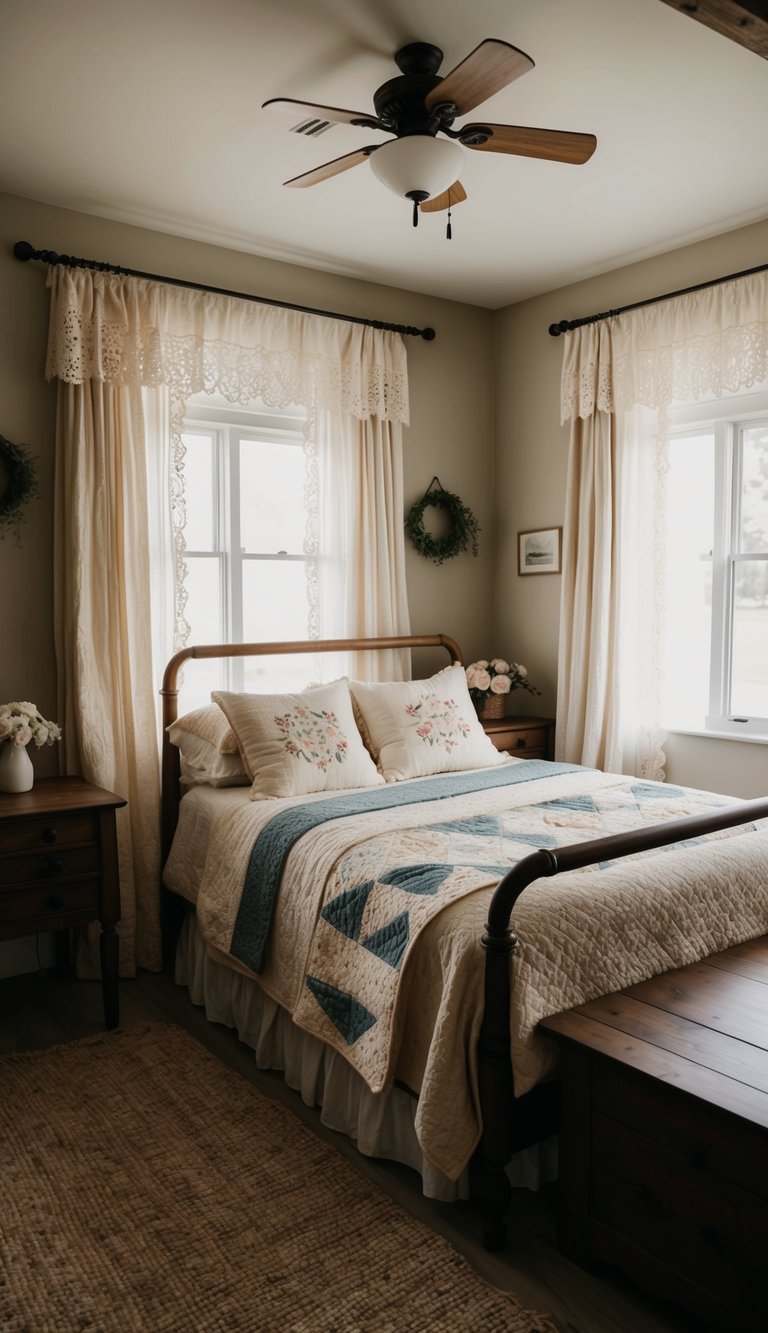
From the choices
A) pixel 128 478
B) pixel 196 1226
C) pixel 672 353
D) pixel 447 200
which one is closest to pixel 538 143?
pixel 447 200

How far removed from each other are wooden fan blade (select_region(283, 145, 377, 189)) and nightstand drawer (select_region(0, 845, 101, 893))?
2.14 meters

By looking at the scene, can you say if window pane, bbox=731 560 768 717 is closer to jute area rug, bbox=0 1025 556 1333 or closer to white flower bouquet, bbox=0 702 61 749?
jute area rug, bbox=0 1025 556 1333

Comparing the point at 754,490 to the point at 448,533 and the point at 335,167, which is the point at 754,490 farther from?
the point at 335,167

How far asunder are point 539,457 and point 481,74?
2.57m

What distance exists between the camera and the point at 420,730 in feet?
11.9

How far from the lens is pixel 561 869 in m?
1.95

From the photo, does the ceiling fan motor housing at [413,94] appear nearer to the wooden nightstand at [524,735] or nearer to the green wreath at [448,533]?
the green wreath at [448,533]

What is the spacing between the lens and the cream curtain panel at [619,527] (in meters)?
3.93

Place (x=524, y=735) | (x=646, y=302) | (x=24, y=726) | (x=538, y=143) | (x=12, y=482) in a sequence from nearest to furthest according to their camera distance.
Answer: (x=538, y=143) < (x=24, y=726) < (x=12, y=482) < (x=646, y=302) < (x=524, y=735)

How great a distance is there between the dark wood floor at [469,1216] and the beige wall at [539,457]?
2199 millimetres

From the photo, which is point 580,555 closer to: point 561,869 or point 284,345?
point 284,345

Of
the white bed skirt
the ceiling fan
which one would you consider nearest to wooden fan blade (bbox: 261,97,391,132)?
the ceiling fan

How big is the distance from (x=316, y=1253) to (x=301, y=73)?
9.70 feet

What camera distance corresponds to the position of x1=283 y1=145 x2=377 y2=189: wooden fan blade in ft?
8.23
